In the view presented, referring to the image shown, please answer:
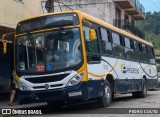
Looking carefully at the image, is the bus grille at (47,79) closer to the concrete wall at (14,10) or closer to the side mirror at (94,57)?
the side mirror at (94,57)

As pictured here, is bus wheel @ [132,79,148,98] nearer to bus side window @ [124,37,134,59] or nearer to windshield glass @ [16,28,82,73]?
bus side window @ [124,37,134,59]

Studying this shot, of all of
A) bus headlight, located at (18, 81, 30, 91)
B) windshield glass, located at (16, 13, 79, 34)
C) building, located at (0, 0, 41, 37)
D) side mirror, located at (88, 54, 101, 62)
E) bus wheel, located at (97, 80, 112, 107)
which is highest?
building, located at (0, 0, 41, 37)

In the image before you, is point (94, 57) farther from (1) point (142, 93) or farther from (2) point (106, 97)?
(1) point (142, 93)

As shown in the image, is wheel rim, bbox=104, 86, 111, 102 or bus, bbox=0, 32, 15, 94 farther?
bus, bbox=0, 32, 15, 94

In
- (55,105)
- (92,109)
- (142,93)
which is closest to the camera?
(92,109)

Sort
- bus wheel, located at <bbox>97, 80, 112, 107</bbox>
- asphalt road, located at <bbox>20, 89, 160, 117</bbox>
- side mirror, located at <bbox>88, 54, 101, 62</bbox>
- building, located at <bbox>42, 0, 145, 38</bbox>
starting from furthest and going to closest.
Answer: building, located at <bbox>42, 0, 145, 38</bbox>, bus wheel, located at <bbox>97, 80, 112, 107</bbox>, side mirror, located at <bbox>88, 54, 101, 62</bbox>, asphalt road, located at <bbox>20, 89, 160, 117</bbox>

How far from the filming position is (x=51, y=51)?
12609 millimetres

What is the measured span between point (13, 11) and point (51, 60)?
6956 mm

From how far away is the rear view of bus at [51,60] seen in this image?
40.2ft

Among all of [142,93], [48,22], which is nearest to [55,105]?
[48,22]

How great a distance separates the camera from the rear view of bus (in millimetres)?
12250

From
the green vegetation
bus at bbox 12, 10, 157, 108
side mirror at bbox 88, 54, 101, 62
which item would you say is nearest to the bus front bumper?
bus at bbox 12, 10, 157, 108

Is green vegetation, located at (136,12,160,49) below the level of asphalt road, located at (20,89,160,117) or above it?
above

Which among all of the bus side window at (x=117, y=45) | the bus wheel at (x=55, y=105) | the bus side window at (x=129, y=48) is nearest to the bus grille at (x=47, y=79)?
the bus wheel at (x=55, y=105)
